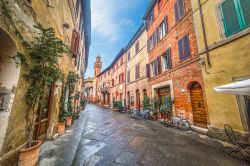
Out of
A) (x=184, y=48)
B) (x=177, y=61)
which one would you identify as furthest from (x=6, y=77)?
(x=177, y=61)

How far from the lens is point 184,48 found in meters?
7.16

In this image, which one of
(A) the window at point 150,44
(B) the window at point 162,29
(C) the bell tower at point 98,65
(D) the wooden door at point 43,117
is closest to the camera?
(D) the wooden door at point 43,117

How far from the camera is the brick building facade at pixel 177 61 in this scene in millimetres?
6395

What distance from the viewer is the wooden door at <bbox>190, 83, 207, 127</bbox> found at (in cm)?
600

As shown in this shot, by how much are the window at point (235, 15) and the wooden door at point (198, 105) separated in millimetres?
2875

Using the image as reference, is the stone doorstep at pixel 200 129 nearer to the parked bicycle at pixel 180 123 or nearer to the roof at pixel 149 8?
the parked bicycle at pixel 180 123

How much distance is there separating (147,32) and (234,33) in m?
8.66

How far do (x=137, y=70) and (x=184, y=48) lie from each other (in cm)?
720

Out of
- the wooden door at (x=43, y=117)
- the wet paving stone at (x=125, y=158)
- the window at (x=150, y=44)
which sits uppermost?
the window at (x=150, y=44)

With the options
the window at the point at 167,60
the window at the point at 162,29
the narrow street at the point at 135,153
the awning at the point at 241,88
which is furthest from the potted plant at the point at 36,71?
the window at the point at 162,29

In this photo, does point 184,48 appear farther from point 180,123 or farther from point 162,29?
point 180,123

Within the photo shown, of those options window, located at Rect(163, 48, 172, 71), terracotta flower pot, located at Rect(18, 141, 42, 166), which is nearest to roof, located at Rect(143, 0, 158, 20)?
window, located at Rect(163, 48, 172, 71)

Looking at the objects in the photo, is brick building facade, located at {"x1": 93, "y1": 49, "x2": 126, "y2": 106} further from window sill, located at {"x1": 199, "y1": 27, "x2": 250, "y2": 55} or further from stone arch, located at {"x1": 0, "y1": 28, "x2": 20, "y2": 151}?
stone arch, located at {"x1": 0, "y1": 28, "x2": 20, "y2": 151}

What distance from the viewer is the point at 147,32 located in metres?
12.4
